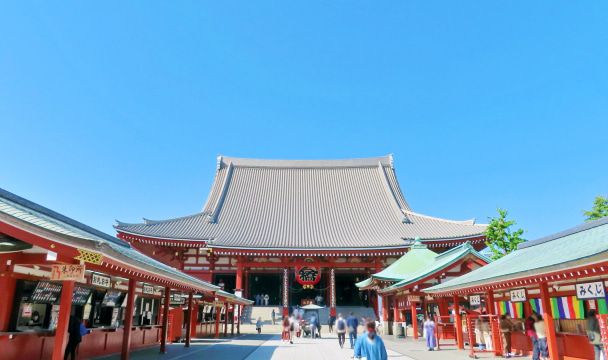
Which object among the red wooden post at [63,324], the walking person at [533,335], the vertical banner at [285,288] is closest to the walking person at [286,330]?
the vertical banner at [285,288]

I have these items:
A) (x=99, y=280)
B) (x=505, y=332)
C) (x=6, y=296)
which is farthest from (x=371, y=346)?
(x=505, y=332)

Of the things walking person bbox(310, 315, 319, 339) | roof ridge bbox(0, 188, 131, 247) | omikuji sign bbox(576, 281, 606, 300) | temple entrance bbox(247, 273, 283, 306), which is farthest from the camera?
temple entrance bbox(247, 273, 283, 306)

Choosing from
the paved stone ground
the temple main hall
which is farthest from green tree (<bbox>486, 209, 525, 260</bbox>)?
the paved stone ground

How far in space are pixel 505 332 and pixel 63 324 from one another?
12463 mm

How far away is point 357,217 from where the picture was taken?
35562mm

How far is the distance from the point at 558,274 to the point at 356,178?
108ft

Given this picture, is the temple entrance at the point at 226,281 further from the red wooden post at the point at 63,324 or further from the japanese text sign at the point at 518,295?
the red wooden post at the point at 63,324

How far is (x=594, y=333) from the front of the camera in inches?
377

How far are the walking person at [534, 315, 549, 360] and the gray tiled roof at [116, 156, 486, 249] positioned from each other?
1732 centimetres

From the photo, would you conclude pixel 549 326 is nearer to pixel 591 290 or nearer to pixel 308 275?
pixel 591 290

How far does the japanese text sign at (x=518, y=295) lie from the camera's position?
38.8 feet

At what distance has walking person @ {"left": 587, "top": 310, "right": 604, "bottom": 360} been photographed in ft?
31.1

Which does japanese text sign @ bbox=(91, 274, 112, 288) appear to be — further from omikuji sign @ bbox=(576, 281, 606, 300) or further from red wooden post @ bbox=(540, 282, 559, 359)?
omikuji sign @ bbox=(576, 281, 606, 300)

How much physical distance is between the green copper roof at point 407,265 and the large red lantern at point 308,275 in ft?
18.6
